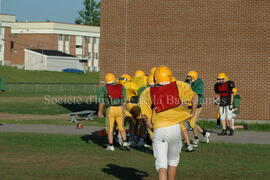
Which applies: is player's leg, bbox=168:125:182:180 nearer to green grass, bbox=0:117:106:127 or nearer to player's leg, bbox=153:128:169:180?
player's leg, bbox=153:128:169:180

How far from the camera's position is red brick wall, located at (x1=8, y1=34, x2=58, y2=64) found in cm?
11025

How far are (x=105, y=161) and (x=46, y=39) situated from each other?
339 feet

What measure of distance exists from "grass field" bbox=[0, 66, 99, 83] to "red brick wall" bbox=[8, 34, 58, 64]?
1771 centimetres

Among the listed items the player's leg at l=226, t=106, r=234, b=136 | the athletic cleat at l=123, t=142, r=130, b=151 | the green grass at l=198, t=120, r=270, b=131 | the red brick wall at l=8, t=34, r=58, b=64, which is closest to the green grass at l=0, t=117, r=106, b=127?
the green grass at l=198, t=120, r=270, b=131

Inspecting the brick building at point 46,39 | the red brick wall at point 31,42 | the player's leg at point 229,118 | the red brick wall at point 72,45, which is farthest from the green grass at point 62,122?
the red brick wall at point 72,45

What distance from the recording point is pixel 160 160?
923cm

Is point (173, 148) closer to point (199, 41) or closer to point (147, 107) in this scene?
point (147, 107)

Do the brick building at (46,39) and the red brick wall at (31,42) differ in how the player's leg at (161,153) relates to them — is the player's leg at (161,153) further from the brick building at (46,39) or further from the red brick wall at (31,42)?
the red brick wall at (31,42)

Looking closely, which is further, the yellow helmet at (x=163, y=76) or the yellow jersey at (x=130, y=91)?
the yellow jersey at (x=130, y=91)

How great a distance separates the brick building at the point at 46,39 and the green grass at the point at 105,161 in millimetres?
91138

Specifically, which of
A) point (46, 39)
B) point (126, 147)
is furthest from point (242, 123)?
point (46, 39)

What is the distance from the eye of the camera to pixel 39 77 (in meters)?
86.6

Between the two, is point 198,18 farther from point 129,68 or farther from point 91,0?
point 91,0

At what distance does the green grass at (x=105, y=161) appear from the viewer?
1215cm
